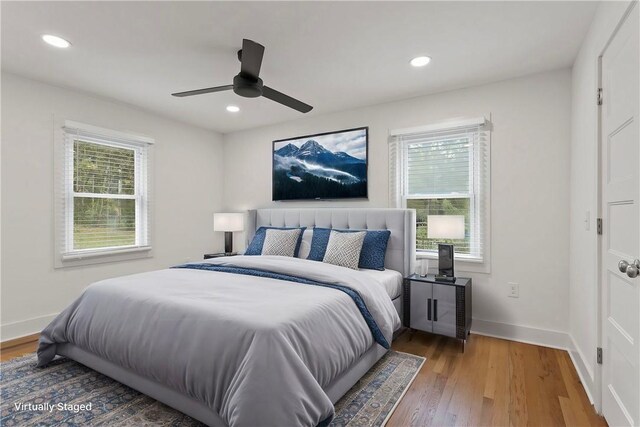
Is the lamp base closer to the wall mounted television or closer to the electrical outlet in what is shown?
the wall mounted television

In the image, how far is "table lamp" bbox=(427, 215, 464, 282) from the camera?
2902mm

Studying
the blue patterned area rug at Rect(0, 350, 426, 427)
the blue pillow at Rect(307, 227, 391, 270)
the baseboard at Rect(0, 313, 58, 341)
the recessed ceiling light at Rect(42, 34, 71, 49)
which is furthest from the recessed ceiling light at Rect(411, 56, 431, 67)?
the baseboard at Rect(0, 313, 58, 341)

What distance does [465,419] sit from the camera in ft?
5.97

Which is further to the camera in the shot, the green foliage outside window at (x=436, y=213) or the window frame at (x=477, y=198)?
the green foliage outside window at (x=436, y=213)

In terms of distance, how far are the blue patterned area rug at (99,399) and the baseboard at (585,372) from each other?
1.03 meters

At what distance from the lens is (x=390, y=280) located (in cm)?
290

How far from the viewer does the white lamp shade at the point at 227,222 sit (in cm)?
457

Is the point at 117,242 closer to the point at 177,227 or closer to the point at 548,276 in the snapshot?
the point at 177,227

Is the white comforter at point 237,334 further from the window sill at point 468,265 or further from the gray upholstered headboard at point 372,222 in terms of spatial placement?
the window sill at point 468,265

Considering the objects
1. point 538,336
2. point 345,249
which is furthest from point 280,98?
point 538,336

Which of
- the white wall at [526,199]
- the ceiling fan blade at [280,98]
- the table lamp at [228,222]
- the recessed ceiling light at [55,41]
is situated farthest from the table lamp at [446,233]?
the recessed ceiling light at [55,41]

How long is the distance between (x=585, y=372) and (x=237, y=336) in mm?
2324

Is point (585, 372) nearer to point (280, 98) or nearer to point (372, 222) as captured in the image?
point (372, 222)

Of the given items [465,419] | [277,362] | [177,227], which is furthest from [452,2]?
[177,227]
